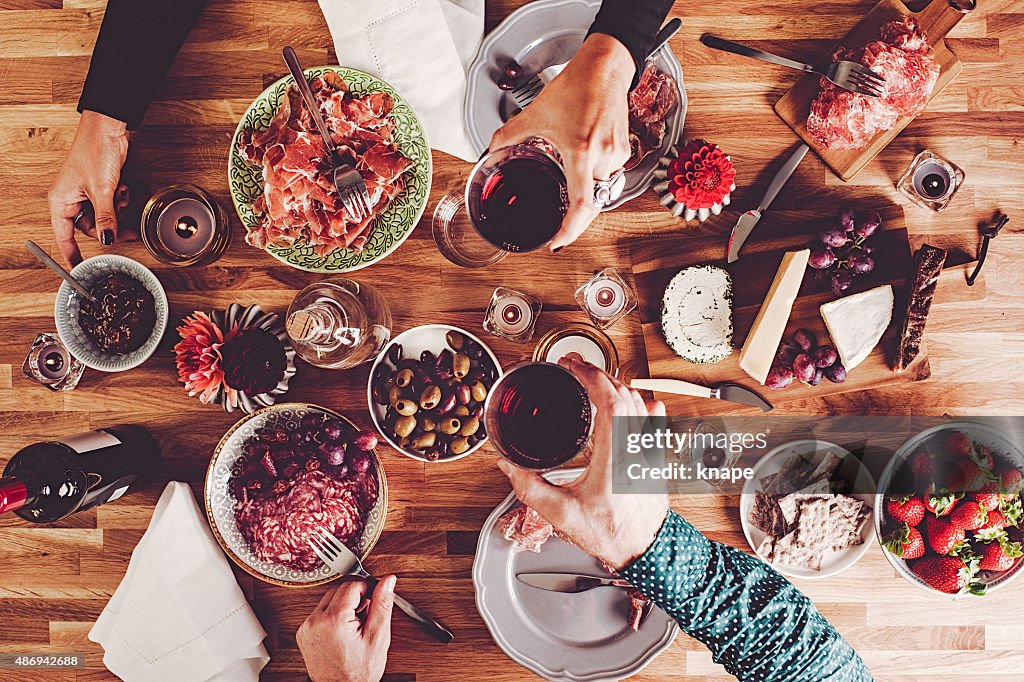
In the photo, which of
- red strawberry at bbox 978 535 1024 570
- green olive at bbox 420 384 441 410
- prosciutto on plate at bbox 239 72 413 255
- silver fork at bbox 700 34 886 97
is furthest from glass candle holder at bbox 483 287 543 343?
red strawberry at bbox 978 535 1024 570

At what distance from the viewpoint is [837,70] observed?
1.34 metres

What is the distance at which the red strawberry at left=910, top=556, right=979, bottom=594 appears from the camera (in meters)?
1.39

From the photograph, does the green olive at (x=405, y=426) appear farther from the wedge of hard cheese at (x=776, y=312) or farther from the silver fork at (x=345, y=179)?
the wedge of hard cheese at (x=776, y=312)

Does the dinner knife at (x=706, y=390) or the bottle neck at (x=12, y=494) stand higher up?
the dinner knife at (x=706, y=390)

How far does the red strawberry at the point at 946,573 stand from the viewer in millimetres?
1393

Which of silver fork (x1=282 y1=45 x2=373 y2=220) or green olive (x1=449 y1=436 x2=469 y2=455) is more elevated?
silver fork (x1=282 y1=45 x2=373 y2=220)

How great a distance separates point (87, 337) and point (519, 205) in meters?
0.97

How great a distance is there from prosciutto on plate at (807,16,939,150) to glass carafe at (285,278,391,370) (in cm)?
99

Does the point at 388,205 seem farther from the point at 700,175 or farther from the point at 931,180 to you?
the point at 931,180

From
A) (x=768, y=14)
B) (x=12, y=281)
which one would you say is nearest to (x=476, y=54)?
(x=768, y=14)

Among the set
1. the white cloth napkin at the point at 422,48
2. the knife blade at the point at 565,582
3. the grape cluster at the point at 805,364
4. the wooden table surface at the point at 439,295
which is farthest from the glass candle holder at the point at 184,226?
the grape cluster at the point at 805,364

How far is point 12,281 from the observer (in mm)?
1506

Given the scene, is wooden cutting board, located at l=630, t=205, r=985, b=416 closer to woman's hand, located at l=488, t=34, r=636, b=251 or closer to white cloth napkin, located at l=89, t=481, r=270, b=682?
woman's hand, located at l=488, t=34, r=636, b=251

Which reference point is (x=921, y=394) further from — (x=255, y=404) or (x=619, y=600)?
(x=255, y=404)
